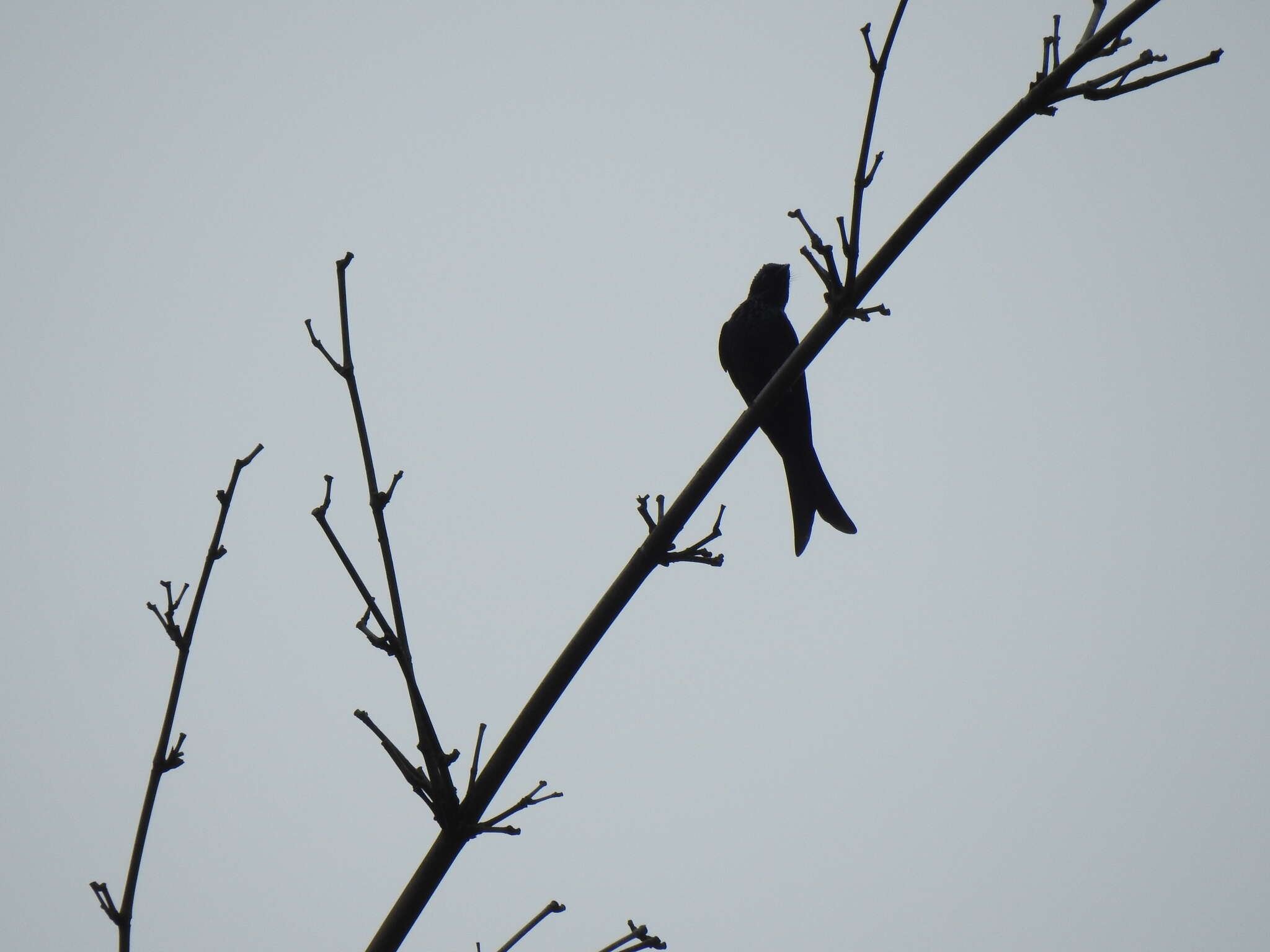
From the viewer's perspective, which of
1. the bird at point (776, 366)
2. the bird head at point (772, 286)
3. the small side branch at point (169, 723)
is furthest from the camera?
the bird head at point (772, 286)

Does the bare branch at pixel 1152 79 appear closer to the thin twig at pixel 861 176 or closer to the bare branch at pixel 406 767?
the thin twig at pixel 861 176

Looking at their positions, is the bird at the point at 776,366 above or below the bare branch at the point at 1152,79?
above

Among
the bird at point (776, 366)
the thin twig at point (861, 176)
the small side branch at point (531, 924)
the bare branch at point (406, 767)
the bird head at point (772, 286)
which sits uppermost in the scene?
the bird head at point (772, 286)

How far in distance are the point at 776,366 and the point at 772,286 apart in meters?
0.54

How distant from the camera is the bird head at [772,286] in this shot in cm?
496

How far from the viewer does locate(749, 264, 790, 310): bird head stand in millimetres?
4965

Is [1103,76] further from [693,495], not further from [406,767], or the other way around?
[406,767]

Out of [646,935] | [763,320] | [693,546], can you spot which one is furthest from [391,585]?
[763,320]

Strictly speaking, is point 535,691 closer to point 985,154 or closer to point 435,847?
point 435,847

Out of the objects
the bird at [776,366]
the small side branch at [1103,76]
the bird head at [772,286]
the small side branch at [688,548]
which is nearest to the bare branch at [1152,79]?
the small side branch at [1103,76]

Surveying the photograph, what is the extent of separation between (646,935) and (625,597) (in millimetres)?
522

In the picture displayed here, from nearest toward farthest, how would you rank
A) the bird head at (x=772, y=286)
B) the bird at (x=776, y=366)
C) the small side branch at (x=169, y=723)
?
the small side branch at (x=169, y=723), the bird at (x=776, y=366), the bird head at (x=772, y=286)

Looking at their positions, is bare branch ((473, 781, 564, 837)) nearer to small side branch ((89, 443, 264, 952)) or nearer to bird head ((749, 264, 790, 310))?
small side branch ((89, 443, 264, 952))

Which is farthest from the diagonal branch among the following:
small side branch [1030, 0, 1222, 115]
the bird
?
the bird
